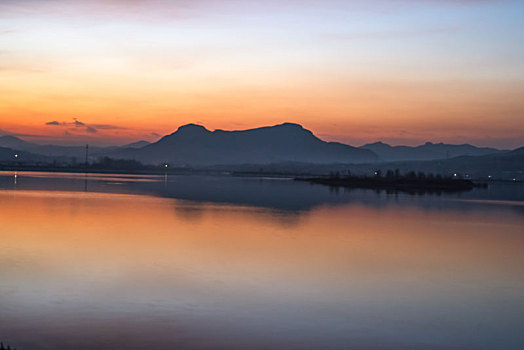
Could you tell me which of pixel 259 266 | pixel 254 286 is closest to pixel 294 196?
pixel 259 266

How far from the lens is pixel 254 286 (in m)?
15.6

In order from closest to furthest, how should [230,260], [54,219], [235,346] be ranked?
[235,346], [230,260], [54,219]

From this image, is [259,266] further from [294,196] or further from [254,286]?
[294,196]

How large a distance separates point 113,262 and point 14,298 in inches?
203

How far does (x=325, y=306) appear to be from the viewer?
13680mm

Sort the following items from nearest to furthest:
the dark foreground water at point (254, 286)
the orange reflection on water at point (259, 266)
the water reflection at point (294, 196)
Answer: the dark foreground water at point (254, 286) → the orange reflection on water at point (259, 266) → the water reflection at point (294, 196)

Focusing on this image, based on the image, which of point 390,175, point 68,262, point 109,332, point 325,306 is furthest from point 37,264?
point 390,175

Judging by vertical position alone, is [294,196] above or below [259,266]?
above

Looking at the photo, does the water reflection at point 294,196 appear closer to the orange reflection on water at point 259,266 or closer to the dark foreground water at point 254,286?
the orange reflection on water at point 259,266

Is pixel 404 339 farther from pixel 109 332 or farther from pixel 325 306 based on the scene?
pixel 109 332

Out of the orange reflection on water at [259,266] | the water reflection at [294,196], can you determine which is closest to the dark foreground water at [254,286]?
A: the orange reflection on water at [259,266]

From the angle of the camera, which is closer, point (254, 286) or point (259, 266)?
point (254, 286)

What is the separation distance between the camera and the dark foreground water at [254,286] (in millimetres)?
11148

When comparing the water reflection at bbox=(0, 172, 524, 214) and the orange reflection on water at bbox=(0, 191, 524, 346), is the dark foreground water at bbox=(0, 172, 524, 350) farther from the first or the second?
the water reflection at bbox=(0, 172, 524, 214)
